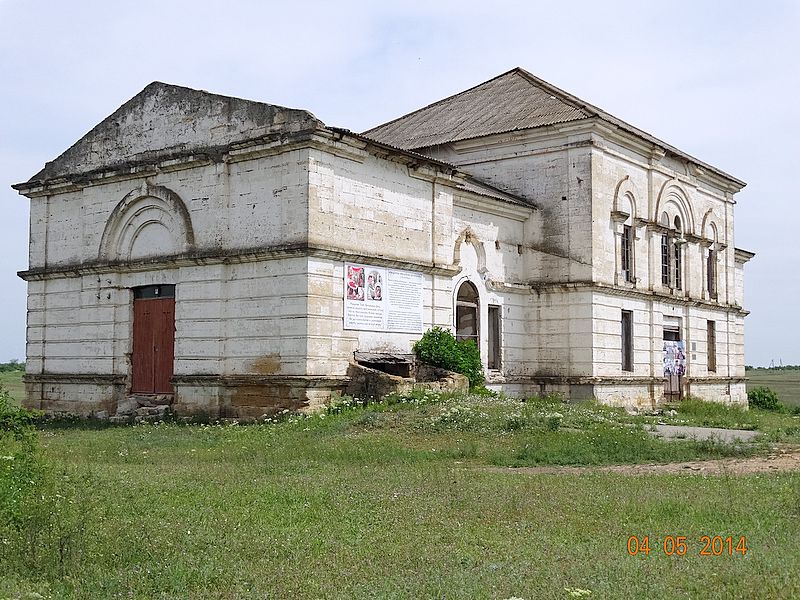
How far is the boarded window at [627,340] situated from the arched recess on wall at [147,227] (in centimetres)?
1250

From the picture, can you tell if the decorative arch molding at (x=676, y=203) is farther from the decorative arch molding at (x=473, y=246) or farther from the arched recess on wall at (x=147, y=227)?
the arched recess on wall at (x=147, y=227)

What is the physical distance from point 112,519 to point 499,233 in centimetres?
1726

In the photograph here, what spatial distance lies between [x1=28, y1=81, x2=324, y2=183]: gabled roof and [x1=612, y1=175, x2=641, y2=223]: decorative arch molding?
10.2 m

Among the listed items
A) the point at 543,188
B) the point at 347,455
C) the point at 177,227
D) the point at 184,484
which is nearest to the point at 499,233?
the point at 543,188

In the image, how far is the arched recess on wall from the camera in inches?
836

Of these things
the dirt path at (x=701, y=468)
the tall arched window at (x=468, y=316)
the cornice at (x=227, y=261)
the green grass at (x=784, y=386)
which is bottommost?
the green grass at (x=784, y=386)

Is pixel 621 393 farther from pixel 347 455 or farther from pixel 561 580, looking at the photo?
pixel 561 580

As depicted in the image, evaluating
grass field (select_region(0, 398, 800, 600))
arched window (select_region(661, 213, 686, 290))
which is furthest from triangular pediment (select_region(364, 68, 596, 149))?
grass field (select_region(0, 398, 800, 600))

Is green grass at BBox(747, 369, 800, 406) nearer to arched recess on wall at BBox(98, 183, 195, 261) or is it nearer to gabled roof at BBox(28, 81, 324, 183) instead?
gabled roof at BBox(28, 81, 324, 183)

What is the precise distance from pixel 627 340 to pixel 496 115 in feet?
25.0

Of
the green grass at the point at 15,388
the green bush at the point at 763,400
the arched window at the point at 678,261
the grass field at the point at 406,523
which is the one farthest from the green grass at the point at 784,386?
the green grass at the point at 15,388

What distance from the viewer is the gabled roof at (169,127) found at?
19875 mm
